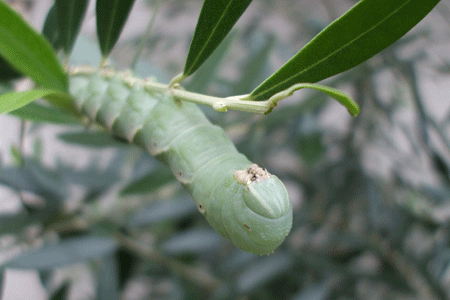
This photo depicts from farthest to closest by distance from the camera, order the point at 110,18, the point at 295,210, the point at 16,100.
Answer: the point at 295,210
the point at 110,18
the point at 16,100

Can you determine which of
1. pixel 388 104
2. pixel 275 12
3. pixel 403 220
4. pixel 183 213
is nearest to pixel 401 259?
pixel 403 220

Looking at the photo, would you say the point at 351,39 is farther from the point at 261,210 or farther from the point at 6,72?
the point at 6,72

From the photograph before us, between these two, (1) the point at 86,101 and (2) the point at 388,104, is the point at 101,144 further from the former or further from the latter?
(2) the point at 388,104

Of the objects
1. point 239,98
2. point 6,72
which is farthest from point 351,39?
point 6,72

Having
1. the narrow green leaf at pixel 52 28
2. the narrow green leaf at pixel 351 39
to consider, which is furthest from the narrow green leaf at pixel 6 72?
the narrow green leaf at pixel 351 39

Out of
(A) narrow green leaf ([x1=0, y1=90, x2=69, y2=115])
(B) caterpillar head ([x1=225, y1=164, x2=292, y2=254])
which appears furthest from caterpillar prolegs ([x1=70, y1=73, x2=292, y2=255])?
(A) narrow green leaf ([x1=0, y1=90, x2=69, y2=115])

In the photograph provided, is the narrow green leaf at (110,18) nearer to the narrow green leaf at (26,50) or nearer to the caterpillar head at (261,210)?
the narrow green leaf at (26,50)
